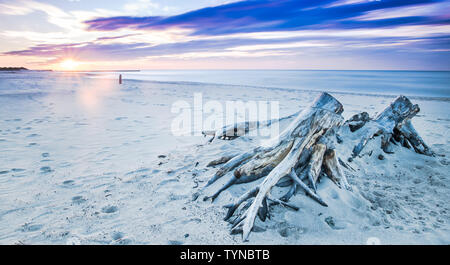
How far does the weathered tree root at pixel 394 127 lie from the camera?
556 centimetres

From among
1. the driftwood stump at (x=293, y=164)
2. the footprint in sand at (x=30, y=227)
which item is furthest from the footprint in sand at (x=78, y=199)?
the driftwood stump at (x=293, y=164)

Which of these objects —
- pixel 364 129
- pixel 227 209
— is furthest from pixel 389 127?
pixel 227 209

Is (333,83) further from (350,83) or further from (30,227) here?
(30,227)

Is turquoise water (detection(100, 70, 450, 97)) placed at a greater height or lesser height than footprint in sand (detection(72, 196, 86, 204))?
greater

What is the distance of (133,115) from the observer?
34.5 ft

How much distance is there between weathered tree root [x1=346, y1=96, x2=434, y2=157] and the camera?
556cm

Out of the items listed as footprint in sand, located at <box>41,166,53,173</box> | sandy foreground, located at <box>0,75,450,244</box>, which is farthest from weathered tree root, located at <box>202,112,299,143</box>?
footprint in sand, located at <box>41,166,53,173</box>

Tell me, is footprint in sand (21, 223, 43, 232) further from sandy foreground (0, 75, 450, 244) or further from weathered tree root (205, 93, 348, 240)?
weathered tree root (205, 93, 348, 240)

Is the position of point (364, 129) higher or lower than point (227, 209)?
higher

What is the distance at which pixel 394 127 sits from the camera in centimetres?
572

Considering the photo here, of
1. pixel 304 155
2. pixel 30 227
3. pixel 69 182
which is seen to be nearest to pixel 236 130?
pixel 304 155
